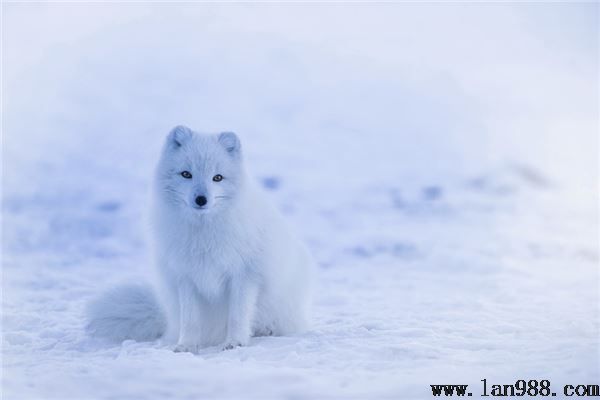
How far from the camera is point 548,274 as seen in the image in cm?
666

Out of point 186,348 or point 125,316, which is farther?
point 125,316

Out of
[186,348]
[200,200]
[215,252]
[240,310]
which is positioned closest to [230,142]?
[200,200]

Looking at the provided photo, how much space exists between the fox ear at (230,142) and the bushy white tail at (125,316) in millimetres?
1114

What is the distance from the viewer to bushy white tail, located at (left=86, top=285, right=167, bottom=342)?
375 centimetres

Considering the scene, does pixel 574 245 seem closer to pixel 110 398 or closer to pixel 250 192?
pixel 250 192

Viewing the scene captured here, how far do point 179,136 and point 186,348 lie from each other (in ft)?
3.72

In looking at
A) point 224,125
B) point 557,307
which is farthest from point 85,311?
point 224,125

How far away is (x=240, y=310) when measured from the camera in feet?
11.3

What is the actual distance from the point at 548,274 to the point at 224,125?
280 inches

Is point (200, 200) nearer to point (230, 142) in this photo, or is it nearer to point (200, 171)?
point (200, 171)

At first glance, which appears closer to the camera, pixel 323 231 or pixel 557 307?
pixel 557 307

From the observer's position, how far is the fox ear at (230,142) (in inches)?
134

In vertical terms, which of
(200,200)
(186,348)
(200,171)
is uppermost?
(200,171)

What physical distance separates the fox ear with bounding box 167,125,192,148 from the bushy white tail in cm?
107
